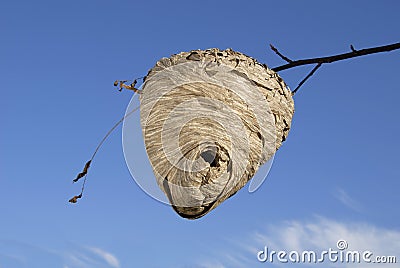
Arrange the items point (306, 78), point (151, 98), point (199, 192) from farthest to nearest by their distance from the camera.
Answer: point (306, 78)
point (151, 98)
point (199, 192)

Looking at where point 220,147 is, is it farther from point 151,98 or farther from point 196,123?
point 151,98

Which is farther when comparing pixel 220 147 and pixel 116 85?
pixel 116 85

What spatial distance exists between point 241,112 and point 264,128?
0.11 metres

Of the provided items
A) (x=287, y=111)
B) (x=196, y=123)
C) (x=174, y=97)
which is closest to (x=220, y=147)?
(x=196, y=123)

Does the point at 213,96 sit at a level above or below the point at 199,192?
above

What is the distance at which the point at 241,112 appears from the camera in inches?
55.3

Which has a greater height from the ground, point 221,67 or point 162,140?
point 221,67

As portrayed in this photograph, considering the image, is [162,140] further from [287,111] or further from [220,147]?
[287,111]

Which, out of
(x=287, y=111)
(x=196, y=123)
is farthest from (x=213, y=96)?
(x=287, y=111)

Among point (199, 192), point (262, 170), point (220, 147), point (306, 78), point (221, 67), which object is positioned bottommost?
point (199, 192)

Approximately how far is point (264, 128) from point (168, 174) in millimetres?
317

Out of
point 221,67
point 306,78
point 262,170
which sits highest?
point 306,78

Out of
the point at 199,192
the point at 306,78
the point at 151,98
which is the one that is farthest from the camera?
the point at 306,78

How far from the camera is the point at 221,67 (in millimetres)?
1428
